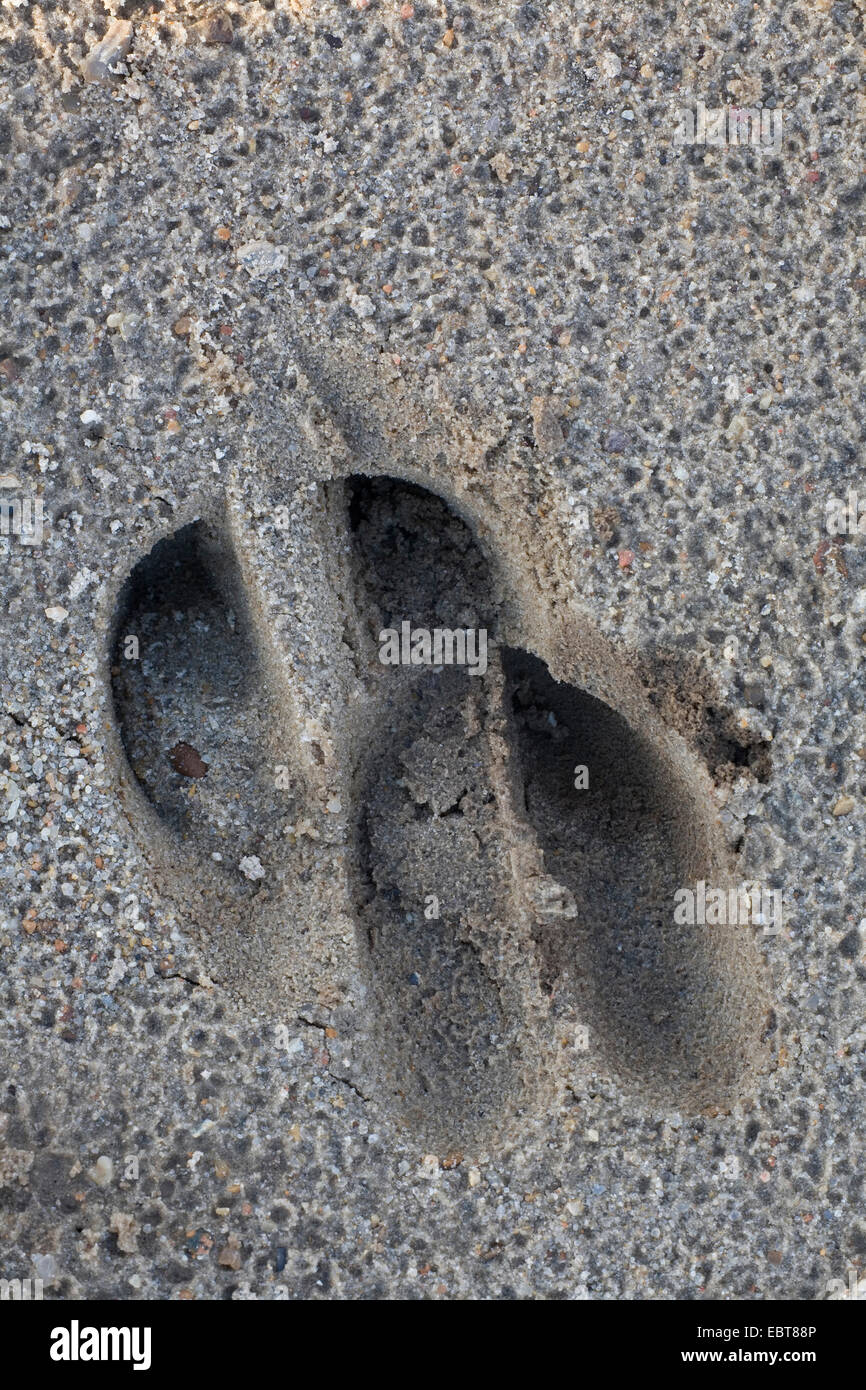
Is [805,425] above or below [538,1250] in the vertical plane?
above

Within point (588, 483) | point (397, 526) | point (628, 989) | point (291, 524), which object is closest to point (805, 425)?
point (588, 483)

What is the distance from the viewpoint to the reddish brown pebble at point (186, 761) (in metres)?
2.45

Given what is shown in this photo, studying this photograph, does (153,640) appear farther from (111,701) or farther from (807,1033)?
(807,1033)

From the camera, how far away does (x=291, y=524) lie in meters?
2.37

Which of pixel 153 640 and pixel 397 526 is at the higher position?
pixel 397 526

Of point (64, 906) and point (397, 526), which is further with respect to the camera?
point (397, 526)

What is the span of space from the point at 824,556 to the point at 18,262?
1.77m

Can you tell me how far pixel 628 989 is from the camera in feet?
7.97

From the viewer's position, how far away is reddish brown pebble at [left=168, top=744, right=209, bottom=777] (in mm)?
2453

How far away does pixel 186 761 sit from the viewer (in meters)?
2.46

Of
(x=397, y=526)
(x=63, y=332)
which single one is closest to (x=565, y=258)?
(x=397, y=526)

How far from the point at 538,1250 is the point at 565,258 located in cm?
201

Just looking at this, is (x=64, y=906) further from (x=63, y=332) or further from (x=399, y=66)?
(x=399, y=66)

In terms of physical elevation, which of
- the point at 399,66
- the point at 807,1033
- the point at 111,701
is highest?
the point at 399,66
